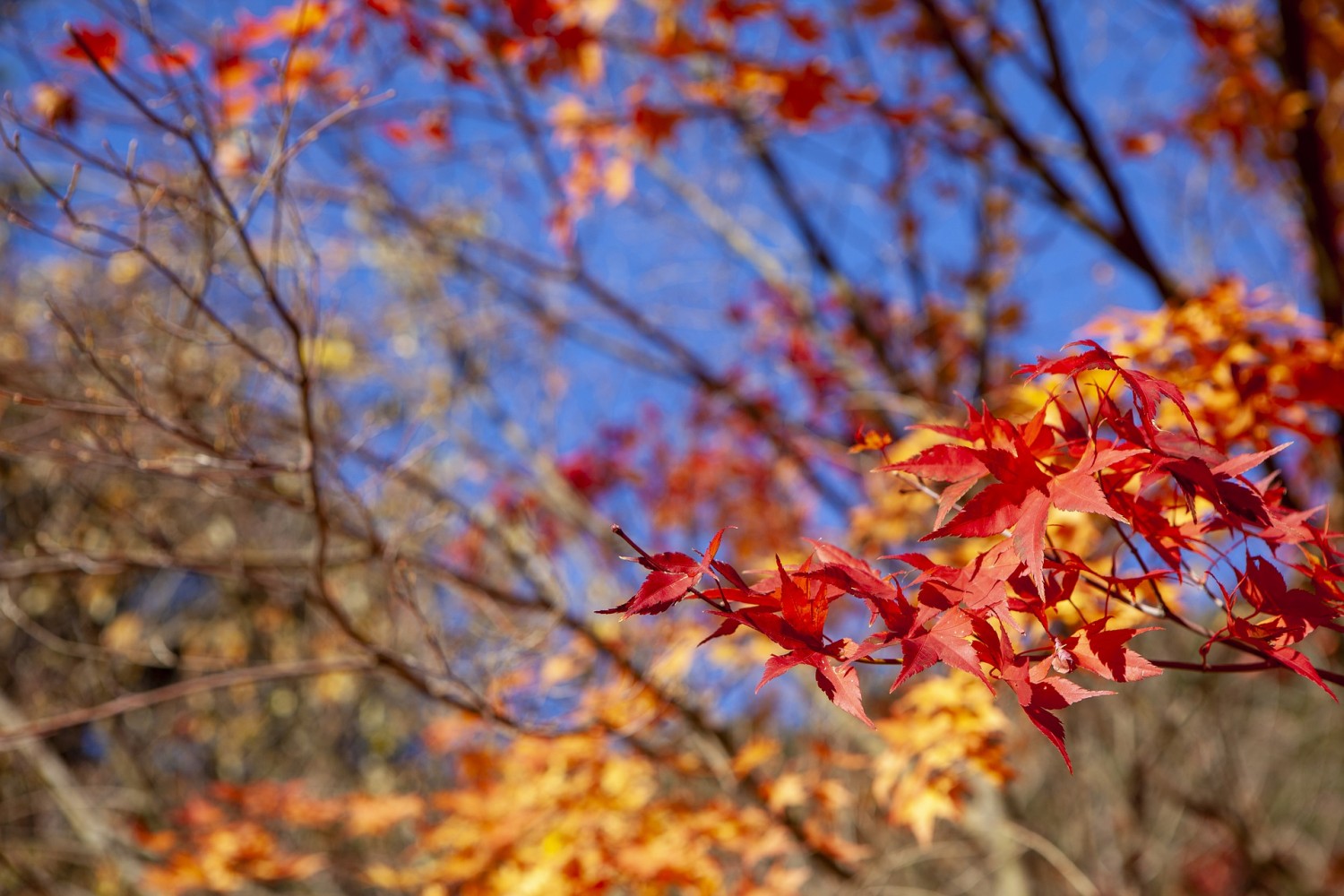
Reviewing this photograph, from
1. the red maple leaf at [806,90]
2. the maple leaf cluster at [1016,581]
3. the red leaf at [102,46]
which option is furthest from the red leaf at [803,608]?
the red maple leaf at [806,90]

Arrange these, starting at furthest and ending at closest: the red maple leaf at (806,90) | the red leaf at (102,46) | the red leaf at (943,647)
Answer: the red maple leaf at (806,90) < the red leaf at (102,46) < the red leaf at (943,647)

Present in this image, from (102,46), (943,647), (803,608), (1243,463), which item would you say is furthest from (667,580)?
(102,46)

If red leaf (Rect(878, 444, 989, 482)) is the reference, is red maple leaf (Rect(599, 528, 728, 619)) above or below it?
below

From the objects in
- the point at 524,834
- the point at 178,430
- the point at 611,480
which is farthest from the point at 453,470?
the point at 178,430

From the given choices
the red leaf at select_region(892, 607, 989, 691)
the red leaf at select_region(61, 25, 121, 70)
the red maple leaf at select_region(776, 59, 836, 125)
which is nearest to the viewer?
the red leaf at select_region(892, 607, 989, 691)

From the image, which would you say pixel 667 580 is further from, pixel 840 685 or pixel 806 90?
pixel 806 90

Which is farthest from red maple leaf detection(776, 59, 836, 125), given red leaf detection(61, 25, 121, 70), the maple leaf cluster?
the maple leaf cluster

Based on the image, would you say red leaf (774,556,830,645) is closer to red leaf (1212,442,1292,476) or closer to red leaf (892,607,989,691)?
red leaf (892,607,989,691)

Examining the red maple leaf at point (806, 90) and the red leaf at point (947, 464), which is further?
the red maple leaf at point (806, 90)

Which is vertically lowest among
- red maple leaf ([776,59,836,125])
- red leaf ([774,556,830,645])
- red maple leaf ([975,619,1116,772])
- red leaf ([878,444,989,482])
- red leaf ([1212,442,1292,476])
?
red maple leaf ([975,619,1116,772])

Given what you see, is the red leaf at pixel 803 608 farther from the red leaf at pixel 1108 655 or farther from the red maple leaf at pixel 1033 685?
the red leaf at pixel 1108 655

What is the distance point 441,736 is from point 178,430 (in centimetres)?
273

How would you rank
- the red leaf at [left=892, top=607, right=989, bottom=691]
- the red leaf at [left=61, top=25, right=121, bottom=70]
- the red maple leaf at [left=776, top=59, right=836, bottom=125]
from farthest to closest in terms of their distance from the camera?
the red maple leaf at [left=776, top=59, right=836, bottom=125] < the red leaf at [left=61, top=25, right=121, bottom=70] < the red leaf at [left=892, top=607, right=989, bottom=691]

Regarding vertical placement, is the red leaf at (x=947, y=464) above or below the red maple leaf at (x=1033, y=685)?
above
